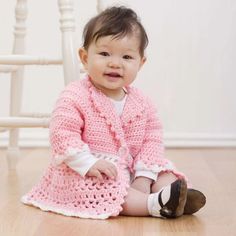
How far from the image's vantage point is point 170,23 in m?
2.12

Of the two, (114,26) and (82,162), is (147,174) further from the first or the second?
(114,26)

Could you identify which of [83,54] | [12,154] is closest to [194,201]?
[83,54]

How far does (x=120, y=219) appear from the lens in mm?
1124

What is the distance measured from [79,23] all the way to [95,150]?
97cm

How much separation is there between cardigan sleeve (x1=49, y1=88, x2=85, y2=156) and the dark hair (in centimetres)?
13

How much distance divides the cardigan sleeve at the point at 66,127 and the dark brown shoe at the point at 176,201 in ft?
0.61

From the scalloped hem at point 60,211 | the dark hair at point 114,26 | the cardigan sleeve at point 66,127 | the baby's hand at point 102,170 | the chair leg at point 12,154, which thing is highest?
the dark hair at point 114,26

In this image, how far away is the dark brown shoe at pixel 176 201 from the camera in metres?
1.08

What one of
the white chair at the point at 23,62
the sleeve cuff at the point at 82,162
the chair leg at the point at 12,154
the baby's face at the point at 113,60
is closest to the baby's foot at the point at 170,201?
the sleeve cuff at the point at 82,162

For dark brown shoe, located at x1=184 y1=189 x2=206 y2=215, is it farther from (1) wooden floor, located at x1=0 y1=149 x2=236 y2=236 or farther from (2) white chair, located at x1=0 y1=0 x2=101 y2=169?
(2) white chair, located at x1=0 y1=0 x2=101 y2=169

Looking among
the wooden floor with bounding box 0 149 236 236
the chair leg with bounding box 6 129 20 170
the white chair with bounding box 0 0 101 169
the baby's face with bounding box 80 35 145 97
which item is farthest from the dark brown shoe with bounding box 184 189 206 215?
the chair leg with bounding box 6 129 20 170

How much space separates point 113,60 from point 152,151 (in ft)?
0.64

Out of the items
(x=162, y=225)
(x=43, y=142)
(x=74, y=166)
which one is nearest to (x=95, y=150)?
(x=74, y=166)

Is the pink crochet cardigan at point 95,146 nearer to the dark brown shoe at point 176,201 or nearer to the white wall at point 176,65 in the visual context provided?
the dark brown shoe at point 176,201
